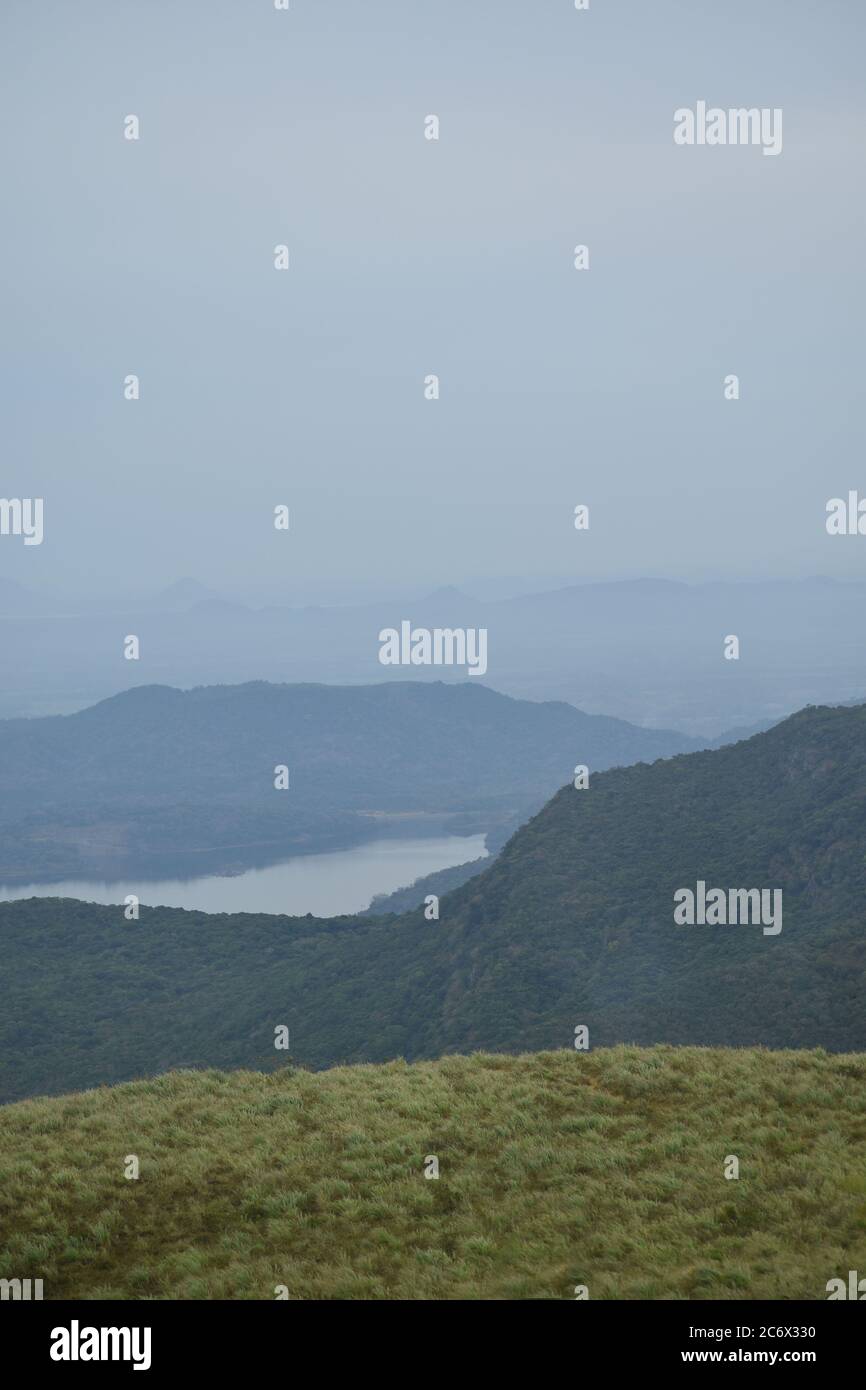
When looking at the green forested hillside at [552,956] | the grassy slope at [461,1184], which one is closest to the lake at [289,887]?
the green forested hillside at [552,956]

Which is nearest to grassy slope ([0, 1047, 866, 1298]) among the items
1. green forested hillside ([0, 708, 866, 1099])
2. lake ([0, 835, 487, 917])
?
green forested hillside ([0, 708, 866, 1099])

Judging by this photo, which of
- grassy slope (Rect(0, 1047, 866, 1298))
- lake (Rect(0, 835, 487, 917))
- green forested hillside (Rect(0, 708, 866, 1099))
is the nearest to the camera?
grassy slope (Rect(0, 1047, 866, 1298))

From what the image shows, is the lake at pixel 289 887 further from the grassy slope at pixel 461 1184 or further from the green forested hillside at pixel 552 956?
the grassy slope at pixel 461 1184

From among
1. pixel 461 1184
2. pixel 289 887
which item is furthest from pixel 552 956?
pixel 289 887

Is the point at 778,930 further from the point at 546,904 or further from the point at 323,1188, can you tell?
the point at 323,1188

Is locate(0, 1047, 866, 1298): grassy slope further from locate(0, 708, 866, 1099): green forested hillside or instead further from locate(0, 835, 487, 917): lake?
locate(0, 835, 487, 917): lake
